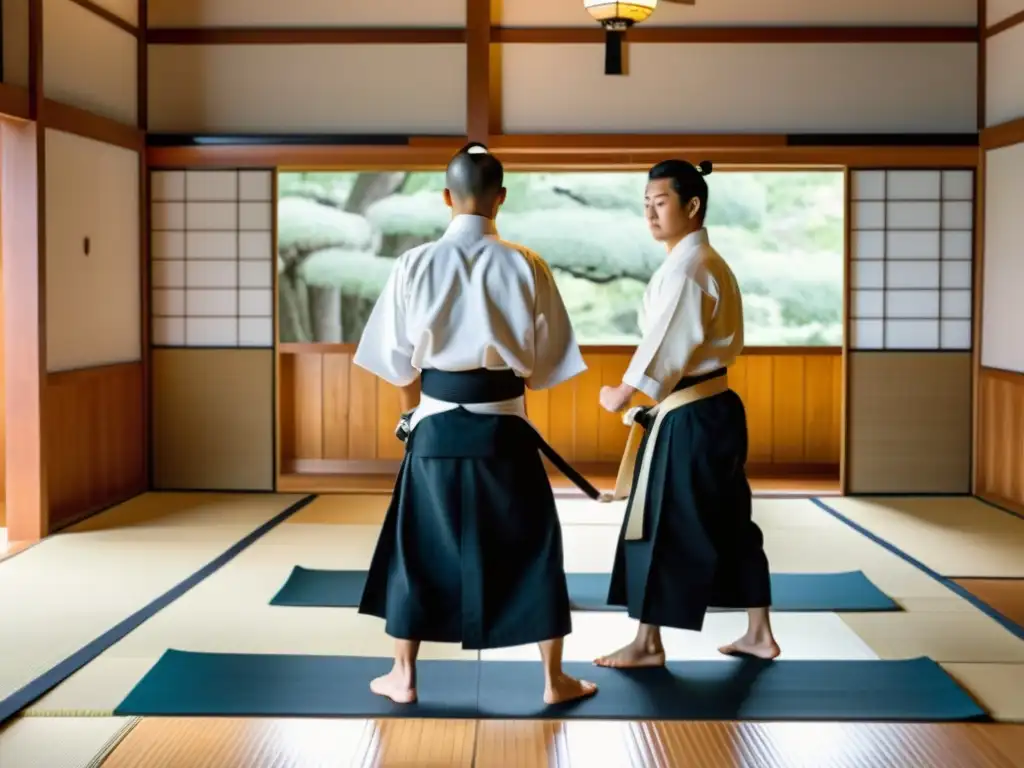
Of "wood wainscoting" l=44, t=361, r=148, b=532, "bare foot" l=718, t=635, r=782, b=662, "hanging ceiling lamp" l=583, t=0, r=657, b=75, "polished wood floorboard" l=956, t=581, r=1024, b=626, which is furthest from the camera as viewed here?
"wood wainscoting" l=44, t=361, r=148, b=532

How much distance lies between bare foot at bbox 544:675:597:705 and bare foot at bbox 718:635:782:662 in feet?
1.84

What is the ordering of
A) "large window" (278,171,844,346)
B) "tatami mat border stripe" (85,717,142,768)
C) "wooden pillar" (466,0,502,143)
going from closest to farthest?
1. "tatami mat border stripe" (85,717,142,768)
2. "wooden pillar" (466,0,502,143)
3. "large window" (278,171,844,346)

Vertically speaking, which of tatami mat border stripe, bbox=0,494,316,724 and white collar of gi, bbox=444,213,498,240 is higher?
white collar of gi, bbox=444,213,498,240

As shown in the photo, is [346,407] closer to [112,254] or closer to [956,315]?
[112,254]

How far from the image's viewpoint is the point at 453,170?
3.07 m

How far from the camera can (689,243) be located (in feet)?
11.1

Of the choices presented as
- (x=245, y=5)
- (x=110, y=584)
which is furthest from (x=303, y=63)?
(x=110, y=584)

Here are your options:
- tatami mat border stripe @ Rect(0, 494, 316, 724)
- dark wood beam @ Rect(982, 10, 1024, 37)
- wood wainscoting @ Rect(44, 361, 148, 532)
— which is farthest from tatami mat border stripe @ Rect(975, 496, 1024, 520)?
wood wainscoting @ Rect(44, 361, 148, 532)

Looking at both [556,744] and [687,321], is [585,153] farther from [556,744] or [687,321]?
[556,744]

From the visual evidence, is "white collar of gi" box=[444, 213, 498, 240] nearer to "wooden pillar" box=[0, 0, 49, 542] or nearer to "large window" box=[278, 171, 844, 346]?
"wooden pillar" box=[0, 0, 49, 542]

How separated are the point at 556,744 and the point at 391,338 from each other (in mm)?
1043

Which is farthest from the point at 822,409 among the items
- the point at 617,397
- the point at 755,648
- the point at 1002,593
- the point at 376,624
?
the point at 617,397

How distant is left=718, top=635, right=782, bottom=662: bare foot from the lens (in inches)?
139

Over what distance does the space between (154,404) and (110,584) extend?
248 centimetres
